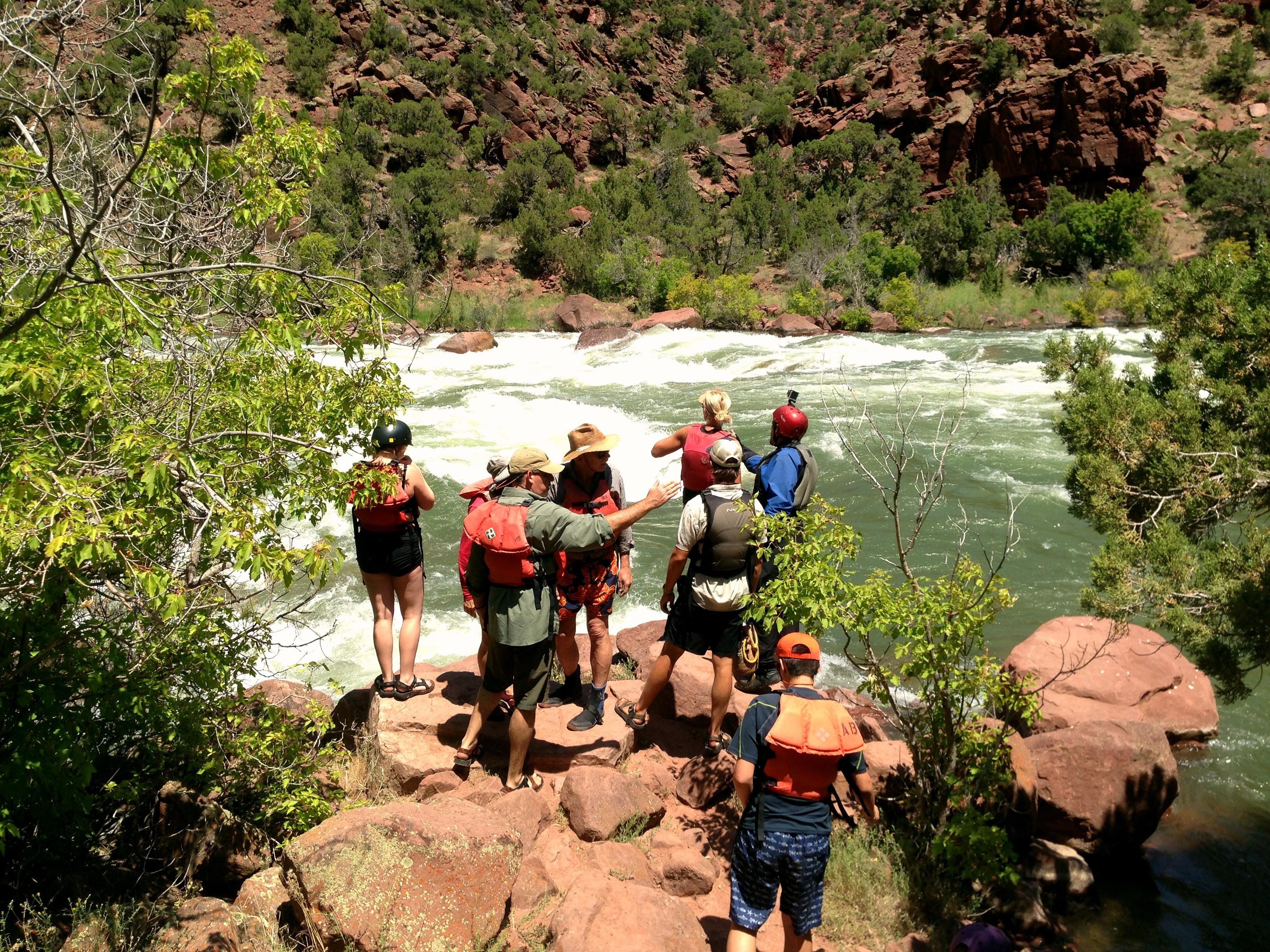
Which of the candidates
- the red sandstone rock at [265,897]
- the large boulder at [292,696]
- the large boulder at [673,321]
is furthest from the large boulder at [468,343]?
the red sandstone rock at [265,897]

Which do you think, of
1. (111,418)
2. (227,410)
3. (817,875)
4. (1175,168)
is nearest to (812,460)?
(817,875)

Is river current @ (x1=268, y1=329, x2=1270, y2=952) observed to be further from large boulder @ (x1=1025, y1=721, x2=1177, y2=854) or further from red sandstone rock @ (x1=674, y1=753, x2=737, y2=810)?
red sandstone rock @ (x1=674, y1=753, x2=737, y2=810)

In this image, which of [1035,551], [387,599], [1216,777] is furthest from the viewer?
[1035,551]

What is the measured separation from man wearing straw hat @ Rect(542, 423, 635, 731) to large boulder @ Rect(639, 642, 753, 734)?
50 centimetres

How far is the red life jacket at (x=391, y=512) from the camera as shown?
479 centimetres

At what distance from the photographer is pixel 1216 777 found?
6133 mm

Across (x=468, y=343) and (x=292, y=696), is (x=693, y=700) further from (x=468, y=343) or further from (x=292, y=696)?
(x=468, y=343)

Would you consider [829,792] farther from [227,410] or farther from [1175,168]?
[1175,168]

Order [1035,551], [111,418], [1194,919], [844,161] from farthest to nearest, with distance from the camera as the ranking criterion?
[844,161] < [1035,551] < [1194,919] < [111,418]

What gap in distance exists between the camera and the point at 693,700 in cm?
527

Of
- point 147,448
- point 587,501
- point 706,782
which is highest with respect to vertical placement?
point 147,448

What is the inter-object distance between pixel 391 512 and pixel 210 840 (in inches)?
75.2

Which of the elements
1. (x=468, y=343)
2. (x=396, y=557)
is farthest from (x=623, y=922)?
(x=468, y=343)

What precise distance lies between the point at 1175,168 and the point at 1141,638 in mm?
50252
